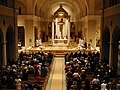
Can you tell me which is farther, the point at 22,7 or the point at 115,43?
the point at 22,7

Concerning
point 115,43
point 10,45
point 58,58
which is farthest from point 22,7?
point 115,43

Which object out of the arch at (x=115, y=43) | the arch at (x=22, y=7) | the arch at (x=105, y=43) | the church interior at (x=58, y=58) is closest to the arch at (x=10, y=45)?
the church interior at (x=58, y=58)

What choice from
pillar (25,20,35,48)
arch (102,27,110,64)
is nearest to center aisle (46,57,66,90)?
arch (102,27,110,64)

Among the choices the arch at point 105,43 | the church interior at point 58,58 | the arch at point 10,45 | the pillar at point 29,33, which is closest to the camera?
the church interior at point 58,58

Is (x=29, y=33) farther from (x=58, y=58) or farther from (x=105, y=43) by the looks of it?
(x=105, y=43)

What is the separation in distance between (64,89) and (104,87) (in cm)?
425

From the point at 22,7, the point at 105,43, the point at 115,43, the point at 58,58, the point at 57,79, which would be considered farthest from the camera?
the point at 22,7

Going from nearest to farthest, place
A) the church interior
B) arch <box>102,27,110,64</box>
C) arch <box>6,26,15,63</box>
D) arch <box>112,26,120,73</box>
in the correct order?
the church interior, arch <box>112,26,120,73</box>, arch <box>6,26,15,63</box>, arch <box>102,27,110,64</box>

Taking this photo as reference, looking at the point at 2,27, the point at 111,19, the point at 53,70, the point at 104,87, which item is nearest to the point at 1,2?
the point at 2,27

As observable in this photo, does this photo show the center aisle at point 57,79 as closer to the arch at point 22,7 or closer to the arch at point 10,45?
the arch at point 10,45

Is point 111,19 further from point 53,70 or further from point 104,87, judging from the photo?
point 104,87

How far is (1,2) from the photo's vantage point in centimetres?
2088

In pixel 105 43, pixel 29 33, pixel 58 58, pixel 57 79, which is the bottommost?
pixel 57 79

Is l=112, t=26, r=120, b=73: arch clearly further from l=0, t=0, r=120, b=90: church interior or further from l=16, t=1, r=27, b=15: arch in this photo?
l=16, t=1, r=27, b=15: arch
